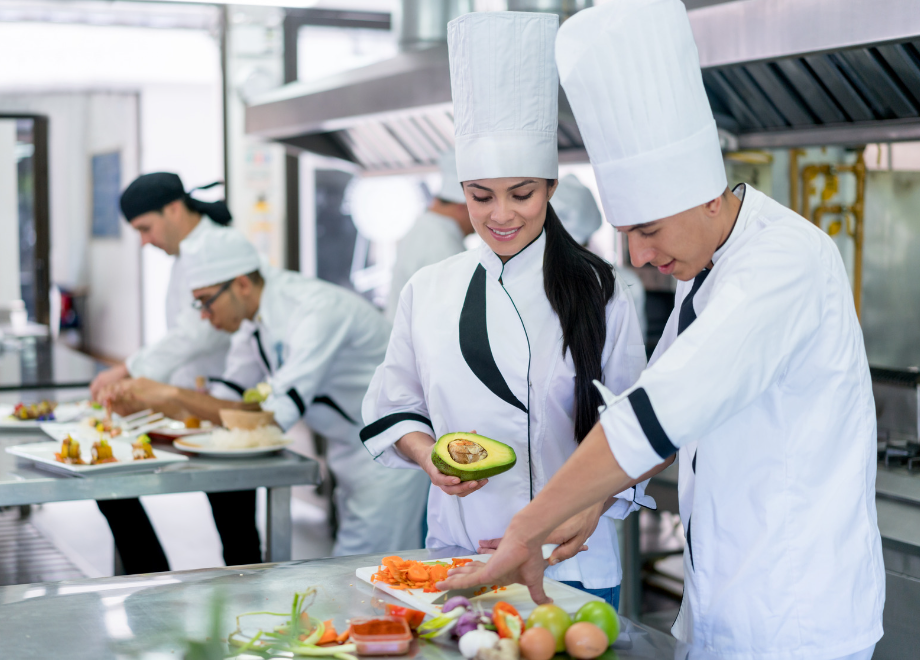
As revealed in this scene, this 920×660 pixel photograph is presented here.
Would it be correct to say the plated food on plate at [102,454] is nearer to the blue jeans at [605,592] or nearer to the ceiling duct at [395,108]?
the blue jeans at [605,592]

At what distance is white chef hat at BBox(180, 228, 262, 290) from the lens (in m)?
2.81

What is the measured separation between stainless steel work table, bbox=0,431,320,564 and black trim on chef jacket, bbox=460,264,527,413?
3.06 feet

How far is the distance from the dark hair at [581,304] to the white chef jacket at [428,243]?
6.71ft

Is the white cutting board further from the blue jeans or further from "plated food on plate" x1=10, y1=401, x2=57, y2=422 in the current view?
"plated food on plate" x1=10, y1=401, x2=57, y2=422

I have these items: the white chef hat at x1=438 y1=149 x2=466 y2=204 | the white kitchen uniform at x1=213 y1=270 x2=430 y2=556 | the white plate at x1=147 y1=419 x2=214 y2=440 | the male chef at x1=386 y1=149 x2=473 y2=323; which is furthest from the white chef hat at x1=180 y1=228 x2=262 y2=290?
the white chef hat at x1=438 y1=149 x2=466 y2=204

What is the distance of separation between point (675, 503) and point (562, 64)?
70.8 inches

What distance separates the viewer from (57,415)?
10.2 feet

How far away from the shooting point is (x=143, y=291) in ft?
29.0

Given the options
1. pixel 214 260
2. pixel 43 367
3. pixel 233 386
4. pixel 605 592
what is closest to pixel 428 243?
pixel 233 386

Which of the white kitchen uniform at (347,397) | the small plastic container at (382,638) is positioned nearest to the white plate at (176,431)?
the white kitchen uniform at (347,397)

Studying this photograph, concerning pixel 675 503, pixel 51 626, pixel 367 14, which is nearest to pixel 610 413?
pixel 51 626

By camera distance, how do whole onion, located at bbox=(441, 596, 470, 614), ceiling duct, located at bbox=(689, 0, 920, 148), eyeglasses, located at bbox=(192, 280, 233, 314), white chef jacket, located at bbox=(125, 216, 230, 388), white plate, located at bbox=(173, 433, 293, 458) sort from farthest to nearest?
white chef jacket, located at bbox=(125, 216, 230, 388) → eyeglasses, located at bbox=(192, 280, 233, 314) → white plate, located at bbox=(173, 433, 293, 458) → ceiling duct, located at bbox=(689, 0, 920, 148) → whole onion, located at bbox=(441, 596, 470, 614)

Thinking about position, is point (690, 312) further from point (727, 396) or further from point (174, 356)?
point (174, 356)

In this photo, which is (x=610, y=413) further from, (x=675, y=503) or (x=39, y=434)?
(x=39, y=434)
